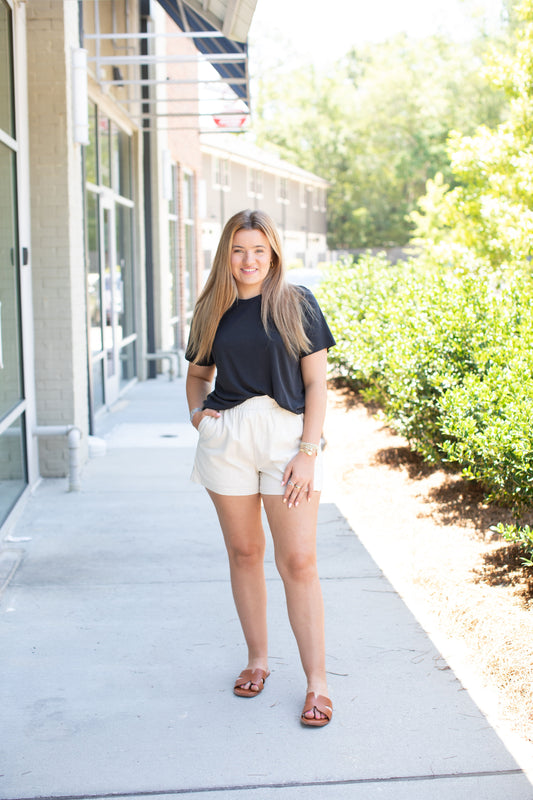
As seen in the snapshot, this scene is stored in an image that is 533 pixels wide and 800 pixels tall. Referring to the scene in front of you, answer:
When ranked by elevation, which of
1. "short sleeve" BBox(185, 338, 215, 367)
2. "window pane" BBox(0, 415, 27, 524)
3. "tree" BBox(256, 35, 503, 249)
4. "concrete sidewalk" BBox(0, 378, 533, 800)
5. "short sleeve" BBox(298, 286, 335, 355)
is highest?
"tree" BBox(256, 35, 503, 249)

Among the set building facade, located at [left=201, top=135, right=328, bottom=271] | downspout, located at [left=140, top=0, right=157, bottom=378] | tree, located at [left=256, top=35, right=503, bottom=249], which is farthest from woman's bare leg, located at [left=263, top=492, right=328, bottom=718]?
tree, located at [left=256, top=35, right=503, bottom=249]

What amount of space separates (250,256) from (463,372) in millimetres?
3311

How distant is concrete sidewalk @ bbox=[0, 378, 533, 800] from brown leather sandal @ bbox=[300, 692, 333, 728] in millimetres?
33

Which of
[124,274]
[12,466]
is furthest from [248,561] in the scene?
[124,274]

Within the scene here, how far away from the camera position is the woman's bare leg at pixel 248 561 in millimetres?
3344

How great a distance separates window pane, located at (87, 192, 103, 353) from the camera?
31.5ft

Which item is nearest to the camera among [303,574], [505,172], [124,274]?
[303,574]

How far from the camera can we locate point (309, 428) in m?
3.21

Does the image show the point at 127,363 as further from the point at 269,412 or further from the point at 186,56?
the point at 269,412

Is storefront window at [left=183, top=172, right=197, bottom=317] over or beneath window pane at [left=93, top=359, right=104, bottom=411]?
over

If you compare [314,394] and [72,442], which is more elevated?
[314,394]

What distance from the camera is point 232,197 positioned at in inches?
1529

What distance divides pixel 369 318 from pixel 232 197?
102 feet

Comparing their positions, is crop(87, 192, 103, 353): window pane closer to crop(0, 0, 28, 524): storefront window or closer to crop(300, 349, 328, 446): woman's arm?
crop(0, 0, 28, 524): storefront window
